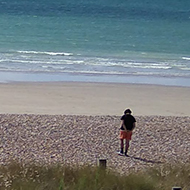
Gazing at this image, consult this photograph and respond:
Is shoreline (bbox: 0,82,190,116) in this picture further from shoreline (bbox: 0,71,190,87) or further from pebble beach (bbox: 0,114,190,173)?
pebble beach (bbox: 0,114,190,173)

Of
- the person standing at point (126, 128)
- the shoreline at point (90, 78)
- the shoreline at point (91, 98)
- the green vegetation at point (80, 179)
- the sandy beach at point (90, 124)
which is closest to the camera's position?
the green vegetation at point (80, 179)

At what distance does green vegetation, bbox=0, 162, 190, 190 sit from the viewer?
8.20 meters

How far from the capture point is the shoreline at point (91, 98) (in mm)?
18922

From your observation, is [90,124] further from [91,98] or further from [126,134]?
[91,98]

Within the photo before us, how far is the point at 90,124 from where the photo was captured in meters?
15.5

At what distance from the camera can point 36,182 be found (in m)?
8.33

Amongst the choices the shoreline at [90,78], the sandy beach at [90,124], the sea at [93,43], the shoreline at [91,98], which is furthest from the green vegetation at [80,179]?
the sea at [93,43]

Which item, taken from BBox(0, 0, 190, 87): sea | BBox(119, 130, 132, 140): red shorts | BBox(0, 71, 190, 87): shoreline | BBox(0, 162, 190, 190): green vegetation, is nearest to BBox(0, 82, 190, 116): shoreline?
BBox(0, 71, 190, 87): shoreline

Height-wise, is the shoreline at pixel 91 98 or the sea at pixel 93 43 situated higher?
the sea at pixel 93 43

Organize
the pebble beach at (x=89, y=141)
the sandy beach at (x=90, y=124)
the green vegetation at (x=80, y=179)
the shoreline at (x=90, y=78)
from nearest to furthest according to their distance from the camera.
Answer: the green vegetation at (x=80, y=179)
the pebble beach at (x=89, y=141)
the sandy beach at (x=90, y=124)
the shoreline at (x=90, y=78)

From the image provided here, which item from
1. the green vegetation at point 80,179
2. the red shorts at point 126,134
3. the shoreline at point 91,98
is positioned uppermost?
the shoreline at point 91,98

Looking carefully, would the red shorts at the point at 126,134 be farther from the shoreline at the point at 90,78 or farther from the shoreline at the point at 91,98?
the shoreline at the point at 90,78

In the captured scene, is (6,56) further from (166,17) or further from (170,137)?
(166,17)

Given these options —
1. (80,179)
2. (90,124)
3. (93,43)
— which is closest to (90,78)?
(90,124)
